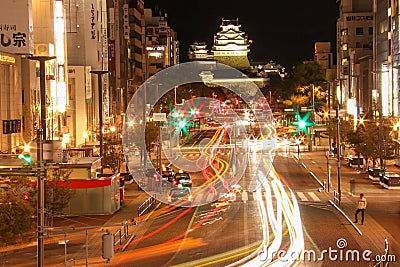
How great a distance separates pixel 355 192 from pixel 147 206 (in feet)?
38.7

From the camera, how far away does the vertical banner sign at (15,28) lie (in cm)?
3331

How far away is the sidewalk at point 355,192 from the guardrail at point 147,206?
8.44 m

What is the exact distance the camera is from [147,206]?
3359 centimetres

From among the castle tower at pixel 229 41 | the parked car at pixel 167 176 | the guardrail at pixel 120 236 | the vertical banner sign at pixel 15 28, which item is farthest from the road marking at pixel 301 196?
the castle tower at pixel 229 41

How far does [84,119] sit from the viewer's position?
198ft

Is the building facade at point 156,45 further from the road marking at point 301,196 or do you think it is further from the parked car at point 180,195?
the road marking at point 301,196

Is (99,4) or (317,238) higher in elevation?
(99,4)

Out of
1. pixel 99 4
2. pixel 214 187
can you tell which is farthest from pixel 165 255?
pixel 99 4

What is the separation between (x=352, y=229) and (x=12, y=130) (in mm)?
22063

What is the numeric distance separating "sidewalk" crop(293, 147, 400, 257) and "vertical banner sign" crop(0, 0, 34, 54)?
16262 mm

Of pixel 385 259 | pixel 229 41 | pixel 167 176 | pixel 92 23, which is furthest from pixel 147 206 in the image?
pixel 229 41

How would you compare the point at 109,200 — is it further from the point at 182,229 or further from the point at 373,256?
the point at 373,256

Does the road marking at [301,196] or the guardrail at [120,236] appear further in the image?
the road marking at [301,196]

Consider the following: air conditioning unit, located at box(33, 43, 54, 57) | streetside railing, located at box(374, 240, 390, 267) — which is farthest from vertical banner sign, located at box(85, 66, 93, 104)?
streetside railing, located at box(374, 240, 390, 267)
